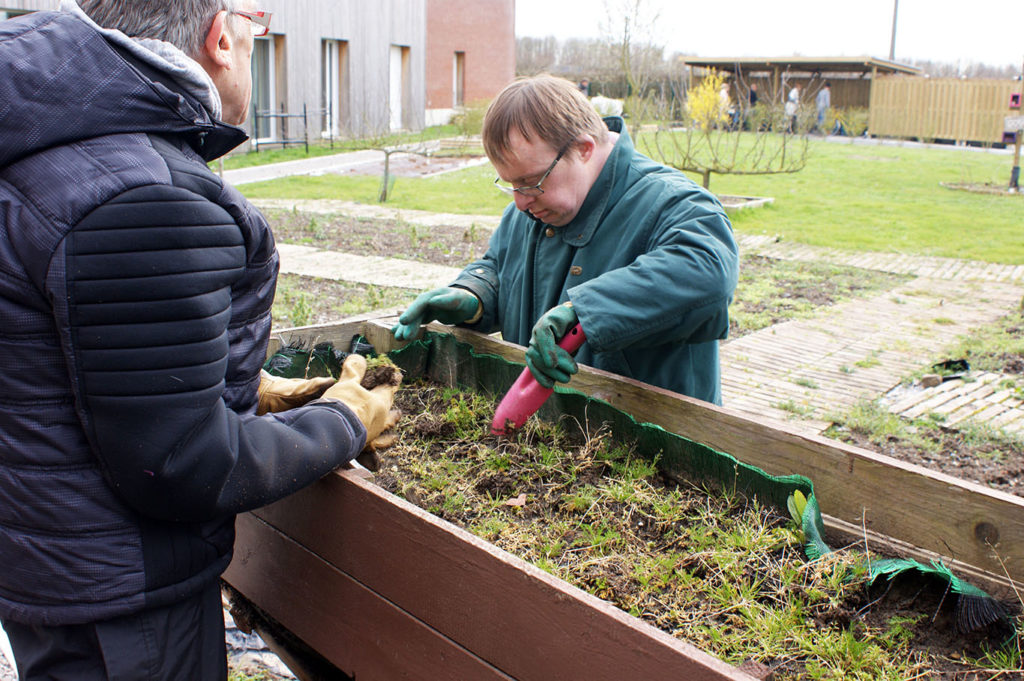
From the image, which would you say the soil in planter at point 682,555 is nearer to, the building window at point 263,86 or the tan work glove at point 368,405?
the tan work glove at point 368,405

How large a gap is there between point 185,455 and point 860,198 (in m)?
15.0

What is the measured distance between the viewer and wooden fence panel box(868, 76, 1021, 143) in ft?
84.0

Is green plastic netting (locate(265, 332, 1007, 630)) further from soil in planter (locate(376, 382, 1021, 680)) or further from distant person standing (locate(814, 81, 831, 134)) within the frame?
distant person standing (locate(814, 81, 831, 134))

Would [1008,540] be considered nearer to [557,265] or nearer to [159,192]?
[557,265]

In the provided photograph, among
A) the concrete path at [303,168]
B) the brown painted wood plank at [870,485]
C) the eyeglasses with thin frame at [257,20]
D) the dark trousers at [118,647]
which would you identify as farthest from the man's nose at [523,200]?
the concrete path at [303,168]

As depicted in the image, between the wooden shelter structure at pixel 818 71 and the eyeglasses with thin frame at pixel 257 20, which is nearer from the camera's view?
the eyeglasses with thin frame at pixel 257 20

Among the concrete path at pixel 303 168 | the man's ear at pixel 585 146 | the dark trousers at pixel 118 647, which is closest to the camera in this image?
the dark trousers at pixel 118 647

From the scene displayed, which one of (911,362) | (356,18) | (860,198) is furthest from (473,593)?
(356,18)

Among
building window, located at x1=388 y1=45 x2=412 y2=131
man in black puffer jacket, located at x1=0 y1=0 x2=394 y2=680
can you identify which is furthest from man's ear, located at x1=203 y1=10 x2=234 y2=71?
building window, located at x1=388 y1=45 x2=412 y2=131

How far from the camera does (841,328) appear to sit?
6996 millimetres

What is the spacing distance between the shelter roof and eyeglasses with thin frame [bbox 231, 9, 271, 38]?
102 ft

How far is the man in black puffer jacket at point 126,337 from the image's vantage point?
120 cm

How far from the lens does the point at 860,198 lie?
14578 mm

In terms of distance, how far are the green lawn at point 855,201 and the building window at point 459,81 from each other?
43.1 feet
